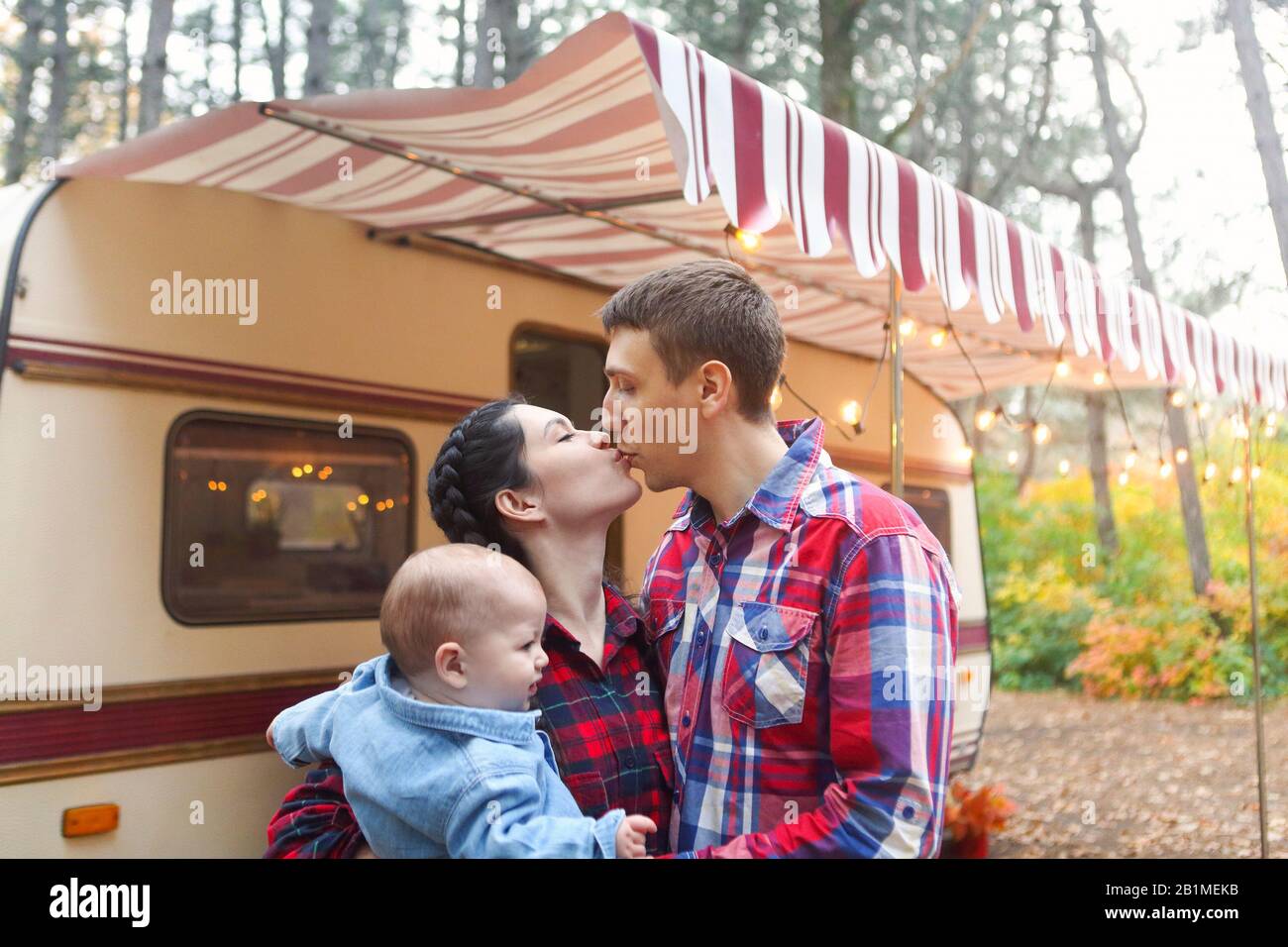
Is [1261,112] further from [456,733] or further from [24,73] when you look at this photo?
[24,73]

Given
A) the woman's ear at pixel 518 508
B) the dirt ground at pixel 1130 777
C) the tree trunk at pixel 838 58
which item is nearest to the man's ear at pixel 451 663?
the woman's ear at pixel 518 508

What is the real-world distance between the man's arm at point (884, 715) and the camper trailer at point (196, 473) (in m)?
2.86

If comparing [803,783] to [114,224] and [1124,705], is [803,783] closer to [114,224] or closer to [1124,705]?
[114,224]

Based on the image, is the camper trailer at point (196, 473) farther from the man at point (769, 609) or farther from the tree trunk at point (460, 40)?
the tree trunk at point (460, 40)

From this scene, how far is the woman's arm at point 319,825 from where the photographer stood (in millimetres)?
1836

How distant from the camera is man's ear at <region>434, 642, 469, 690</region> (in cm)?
182

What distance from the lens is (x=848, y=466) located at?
7.64 m

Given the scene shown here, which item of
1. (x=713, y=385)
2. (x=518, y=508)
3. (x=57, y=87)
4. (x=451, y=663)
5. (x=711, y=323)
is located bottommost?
(x=451, y=663)

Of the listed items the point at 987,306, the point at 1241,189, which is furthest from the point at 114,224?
the point at 1241,189

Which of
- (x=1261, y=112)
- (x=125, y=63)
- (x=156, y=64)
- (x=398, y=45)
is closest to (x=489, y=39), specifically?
(x=156, y=64)

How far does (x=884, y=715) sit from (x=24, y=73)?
1760 cm

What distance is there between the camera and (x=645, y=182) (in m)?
4.41

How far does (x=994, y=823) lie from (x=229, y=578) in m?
4.28
